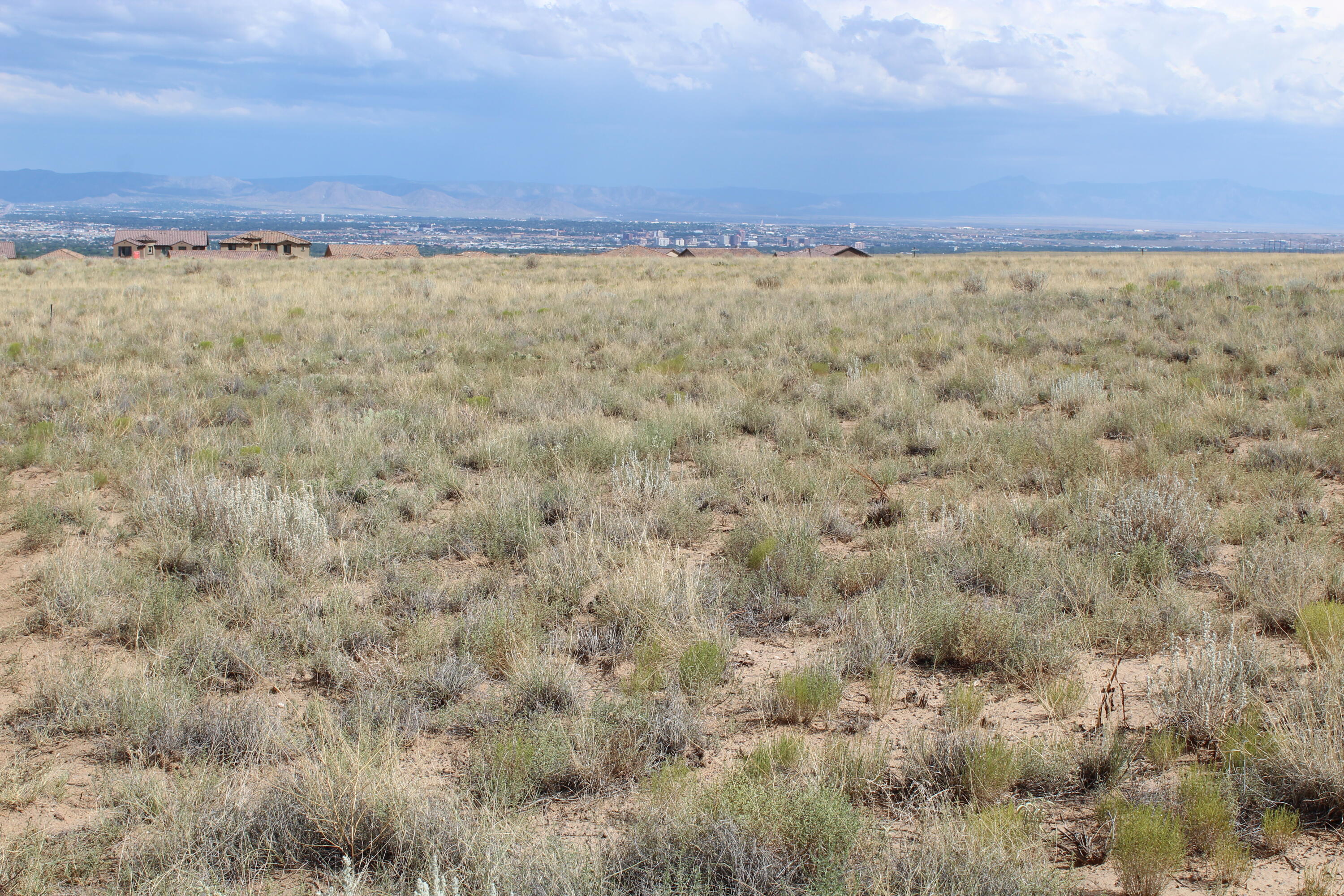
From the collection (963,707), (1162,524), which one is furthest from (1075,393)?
(963,707)

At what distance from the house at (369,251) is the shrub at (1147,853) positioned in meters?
53.1

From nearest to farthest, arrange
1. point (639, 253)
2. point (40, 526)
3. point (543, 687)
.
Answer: point (543, 687)
point (40, 526)
point (639, 253)

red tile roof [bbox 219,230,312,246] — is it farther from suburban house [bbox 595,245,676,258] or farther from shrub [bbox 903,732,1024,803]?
shrub [bbox 903,732,1024,803]

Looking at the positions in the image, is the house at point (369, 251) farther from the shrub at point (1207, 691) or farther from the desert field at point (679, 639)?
the shrub at point (1207, 691)

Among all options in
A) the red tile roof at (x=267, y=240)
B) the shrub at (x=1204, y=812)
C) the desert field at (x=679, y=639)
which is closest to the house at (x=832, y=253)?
the desert field at (x=679, y=639)

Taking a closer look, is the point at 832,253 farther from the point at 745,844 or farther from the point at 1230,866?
the point at 745,844

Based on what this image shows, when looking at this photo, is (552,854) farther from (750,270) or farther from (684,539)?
(750,270)

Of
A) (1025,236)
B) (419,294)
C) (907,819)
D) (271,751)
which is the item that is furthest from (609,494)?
(1025,236)

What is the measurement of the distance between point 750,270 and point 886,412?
73.0 feet

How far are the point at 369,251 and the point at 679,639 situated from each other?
5579cm

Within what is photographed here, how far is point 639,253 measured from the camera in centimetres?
5166

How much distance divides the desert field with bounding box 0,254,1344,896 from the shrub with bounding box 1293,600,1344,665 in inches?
1.0

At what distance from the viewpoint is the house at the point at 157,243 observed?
205ft

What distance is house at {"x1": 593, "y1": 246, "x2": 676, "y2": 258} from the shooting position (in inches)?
1793
